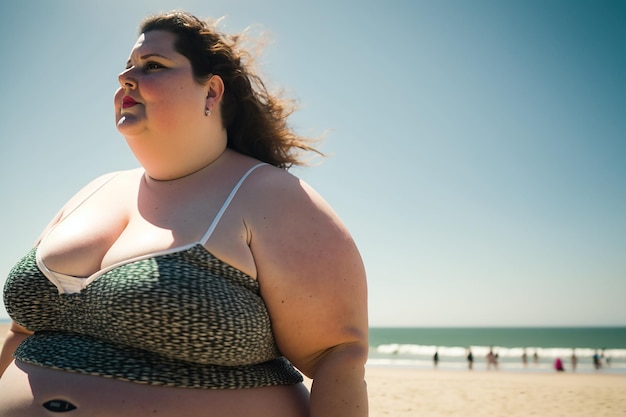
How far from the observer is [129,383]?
1.27m

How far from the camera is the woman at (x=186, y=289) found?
1.27 m

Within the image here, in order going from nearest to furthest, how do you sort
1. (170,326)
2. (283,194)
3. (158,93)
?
(170,326)
(283,194)
(158,93)

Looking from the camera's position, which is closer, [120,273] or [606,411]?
[120,273]

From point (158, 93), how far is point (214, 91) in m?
0.23

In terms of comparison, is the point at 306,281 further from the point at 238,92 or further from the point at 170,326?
the point at 238,92

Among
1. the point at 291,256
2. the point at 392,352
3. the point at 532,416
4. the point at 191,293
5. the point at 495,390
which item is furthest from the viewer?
the point at 392,352

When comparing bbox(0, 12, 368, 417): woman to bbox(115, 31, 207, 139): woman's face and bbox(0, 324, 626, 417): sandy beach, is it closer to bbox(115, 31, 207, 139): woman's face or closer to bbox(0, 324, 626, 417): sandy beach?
bbox(115, 31, 207, 139): woman's face

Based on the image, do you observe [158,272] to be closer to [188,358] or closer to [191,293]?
[191,293]

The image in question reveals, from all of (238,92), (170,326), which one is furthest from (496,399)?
(170,326)

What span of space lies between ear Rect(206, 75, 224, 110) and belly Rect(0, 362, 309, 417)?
992 millimetres

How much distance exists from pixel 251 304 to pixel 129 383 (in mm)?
384

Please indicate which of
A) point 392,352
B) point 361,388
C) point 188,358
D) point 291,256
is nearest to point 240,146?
point 291,256

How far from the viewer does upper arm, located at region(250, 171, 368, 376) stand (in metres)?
1.36

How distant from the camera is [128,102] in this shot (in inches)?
65.9
